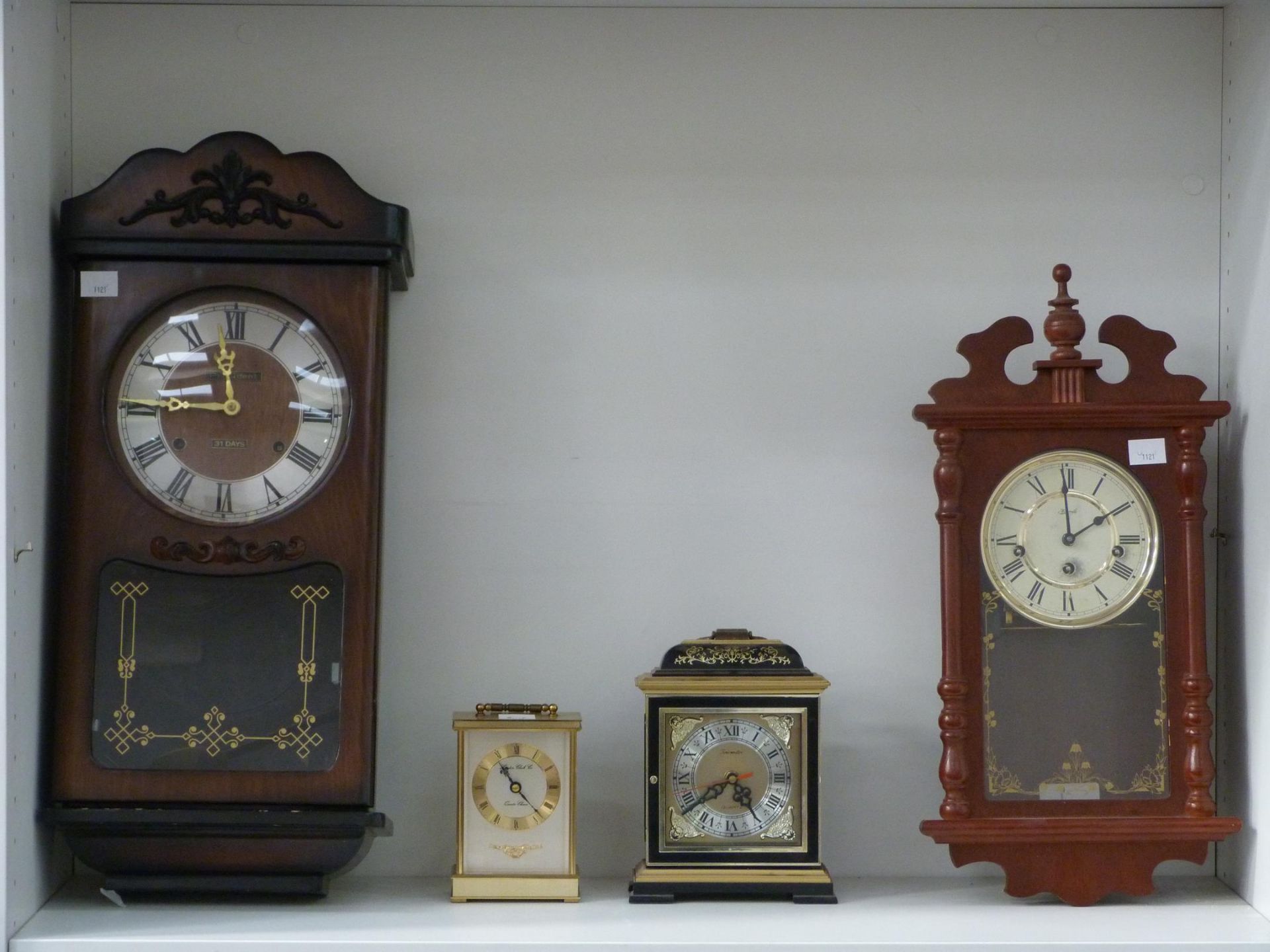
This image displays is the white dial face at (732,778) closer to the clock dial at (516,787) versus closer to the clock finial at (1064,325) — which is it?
the clock dial at (516,787)

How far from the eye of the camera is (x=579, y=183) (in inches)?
87.2

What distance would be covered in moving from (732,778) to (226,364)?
0.96 metres

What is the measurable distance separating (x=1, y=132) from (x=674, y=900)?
1.42m

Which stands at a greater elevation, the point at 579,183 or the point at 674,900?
the point at 579,183

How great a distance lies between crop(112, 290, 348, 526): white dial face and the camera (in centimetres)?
197

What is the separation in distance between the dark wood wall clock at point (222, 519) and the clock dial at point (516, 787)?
171 mm

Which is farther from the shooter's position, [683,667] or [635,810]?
[635,810]

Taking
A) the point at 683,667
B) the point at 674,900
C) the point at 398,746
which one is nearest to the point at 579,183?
the point at 683,667

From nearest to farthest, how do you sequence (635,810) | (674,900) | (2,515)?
(2,515)
(674,900)
(635,810)

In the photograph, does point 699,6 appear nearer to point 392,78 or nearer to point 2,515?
point 392,78

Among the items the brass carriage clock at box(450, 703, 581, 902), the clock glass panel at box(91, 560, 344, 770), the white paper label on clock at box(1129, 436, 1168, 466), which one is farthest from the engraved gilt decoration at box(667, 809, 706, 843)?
the white paper label on clock at box(1129, 436, 1168, 466)

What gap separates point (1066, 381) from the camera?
6.64 feet

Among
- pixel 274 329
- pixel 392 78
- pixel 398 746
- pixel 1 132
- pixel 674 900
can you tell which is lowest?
pixel 674 900

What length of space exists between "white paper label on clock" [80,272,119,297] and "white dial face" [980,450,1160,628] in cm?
134
